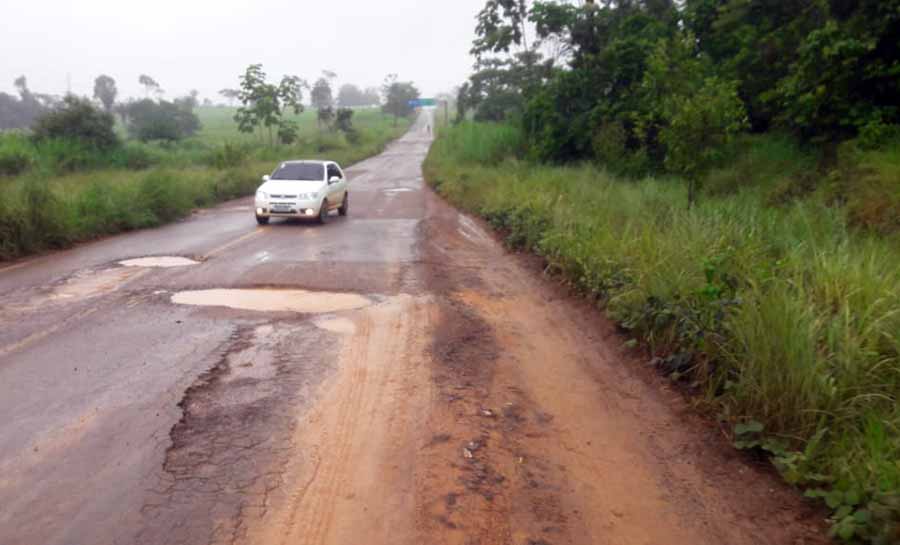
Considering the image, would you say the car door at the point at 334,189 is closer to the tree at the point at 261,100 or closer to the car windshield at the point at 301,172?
the car windshield at the point at 301,172

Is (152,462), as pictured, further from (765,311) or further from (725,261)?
(725,261)

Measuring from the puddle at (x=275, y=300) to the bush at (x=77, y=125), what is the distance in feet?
86.3

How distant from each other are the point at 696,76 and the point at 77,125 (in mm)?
28742

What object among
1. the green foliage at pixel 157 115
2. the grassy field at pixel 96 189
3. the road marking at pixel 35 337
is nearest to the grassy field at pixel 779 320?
the road marking at pixel 35 337

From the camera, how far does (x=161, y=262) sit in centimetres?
1197

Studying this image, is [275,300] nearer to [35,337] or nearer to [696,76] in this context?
[35,337]

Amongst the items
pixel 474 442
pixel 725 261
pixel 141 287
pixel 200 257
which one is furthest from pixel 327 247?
pixel 474 442

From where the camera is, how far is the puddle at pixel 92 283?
31.3 feet

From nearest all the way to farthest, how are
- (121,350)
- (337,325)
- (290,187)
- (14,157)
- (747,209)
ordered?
(121,350), (337,325), (747,209), (290,187), (14,157)

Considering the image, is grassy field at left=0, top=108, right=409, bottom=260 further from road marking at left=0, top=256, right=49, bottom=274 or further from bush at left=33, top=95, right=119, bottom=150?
bush at left=33, top=95, right=119, bottom=150

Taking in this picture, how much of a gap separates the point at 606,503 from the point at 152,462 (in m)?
2.85

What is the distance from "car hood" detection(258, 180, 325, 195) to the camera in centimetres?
1742

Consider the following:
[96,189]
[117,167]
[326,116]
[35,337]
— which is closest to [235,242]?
[96,189]

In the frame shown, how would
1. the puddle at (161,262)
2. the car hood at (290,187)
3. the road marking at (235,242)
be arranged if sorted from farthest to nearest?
the car hood at (290,187), the road marking at (235,242), the puddle at (161,262)
